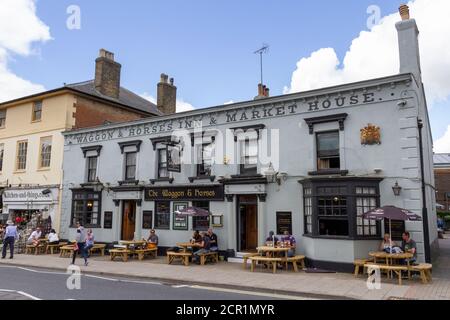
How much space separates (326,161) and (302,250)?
3.59 metres

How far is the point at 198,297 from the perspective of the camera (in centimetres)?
937

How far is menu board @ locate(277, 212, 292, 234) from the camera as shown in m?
15.0

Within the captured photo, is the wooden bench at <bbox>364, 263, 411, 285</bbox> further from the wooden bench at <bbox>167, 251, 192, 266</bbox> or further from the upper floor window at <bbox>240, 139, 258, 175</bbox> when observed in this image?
the wooden bench at <bbox>167, 251, 192, 266</bbox>

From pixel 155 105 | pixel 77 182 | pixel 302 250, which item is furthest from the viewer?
pixel 155 105

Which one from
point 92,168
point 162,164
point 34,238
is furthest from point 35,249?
point 162,164

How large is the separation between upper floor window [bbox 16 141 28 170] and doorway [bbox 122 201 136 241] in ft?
30.2

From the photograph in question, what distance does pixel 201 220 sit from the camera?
1731 cm

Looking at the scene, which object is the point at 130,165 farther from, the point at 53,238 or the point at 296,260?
the point at 296,260

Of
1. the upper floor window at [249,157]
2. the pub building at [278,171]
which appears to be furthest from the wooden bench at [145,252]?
the upper floor window at [249,157]

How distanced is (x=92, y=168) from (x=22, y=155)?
6.84m

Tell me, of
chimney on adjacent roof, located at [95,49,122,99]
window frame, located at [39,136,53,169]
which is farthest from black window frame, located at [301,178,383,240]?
chimney on adjacent roof, located at [95,49,122,99]
